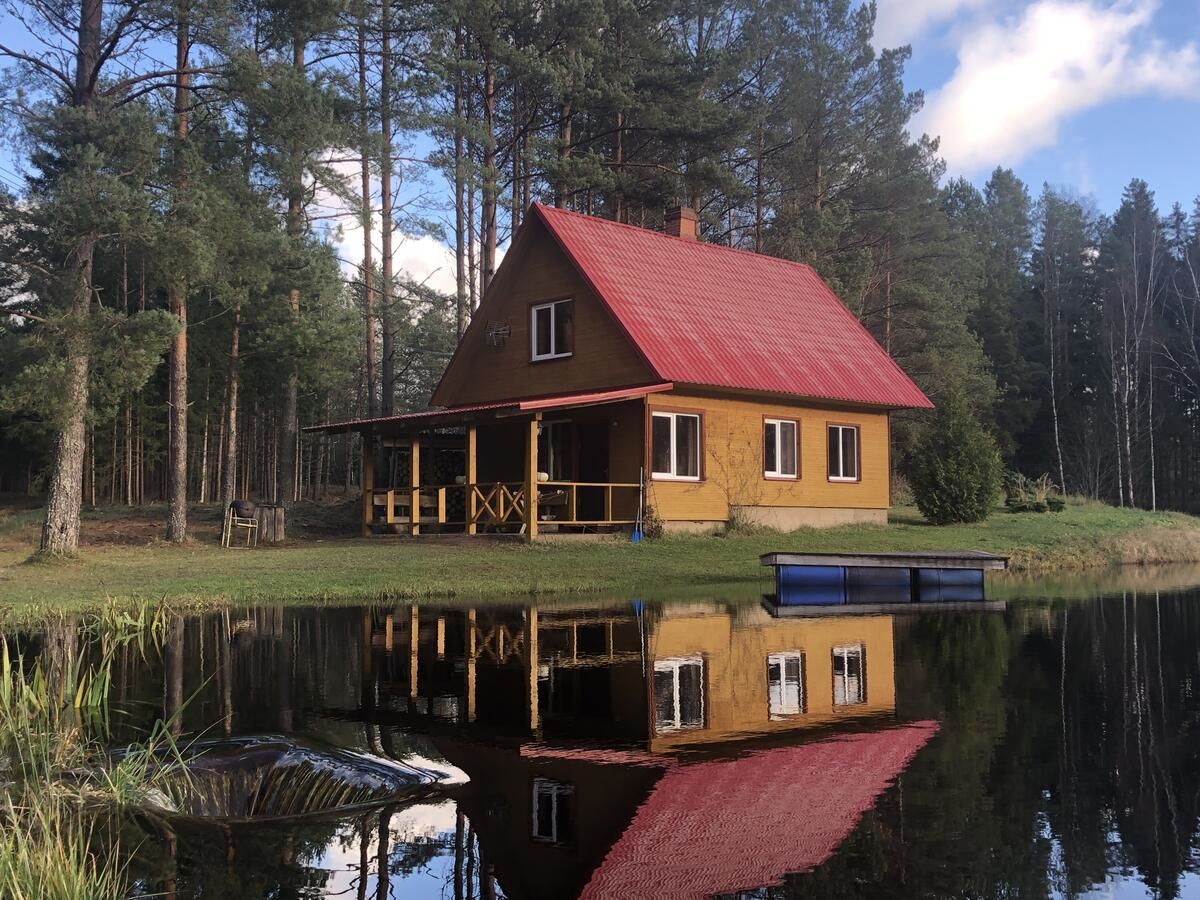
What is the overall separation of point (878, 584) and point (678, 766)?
1225 cm

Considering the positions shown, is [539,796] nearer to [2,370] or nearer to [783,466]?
[783,466]

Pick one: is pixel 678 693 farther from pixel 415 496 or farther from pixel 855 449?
pixel 855 449

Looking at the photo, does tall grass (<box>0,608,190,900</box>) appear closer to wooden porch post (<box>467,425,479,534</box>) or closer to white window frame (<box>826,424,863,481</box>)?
wooden porch post (<box>467,425,479,534</box>)

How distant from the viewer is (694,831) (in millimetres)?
5098

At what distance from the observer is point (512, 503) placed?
71.5 ft

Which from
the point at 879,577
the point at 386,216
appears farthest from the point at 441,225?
the point at 879,577

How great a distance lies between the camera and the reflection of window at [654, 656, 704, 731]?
24.6 ft

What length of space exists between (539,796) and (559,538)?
50.8 ft

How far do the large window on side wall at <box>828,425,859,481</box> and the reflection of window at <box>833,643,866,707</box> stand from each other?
16.0 metres

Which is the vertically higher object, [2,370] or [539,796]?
[2,370]

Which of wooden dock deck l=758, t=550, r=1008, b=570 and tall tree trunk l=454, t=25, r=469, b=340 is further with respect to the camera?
tall tree trunk l=454, t=25, r=469, b=340

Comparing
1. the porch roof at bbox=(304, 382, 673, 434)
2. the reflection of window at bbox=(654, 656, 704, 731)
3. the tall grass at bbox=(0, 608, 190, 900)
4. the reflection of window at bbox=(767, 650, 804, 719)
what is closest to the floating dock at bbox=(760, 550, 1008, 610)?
the reflection of window at bbox=(767, 650, 804, 719)

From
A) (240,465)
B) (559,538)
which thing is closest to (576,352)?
(559,538)

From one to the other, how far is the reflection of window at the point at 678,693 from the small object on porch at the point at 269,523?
1548 centimetres
